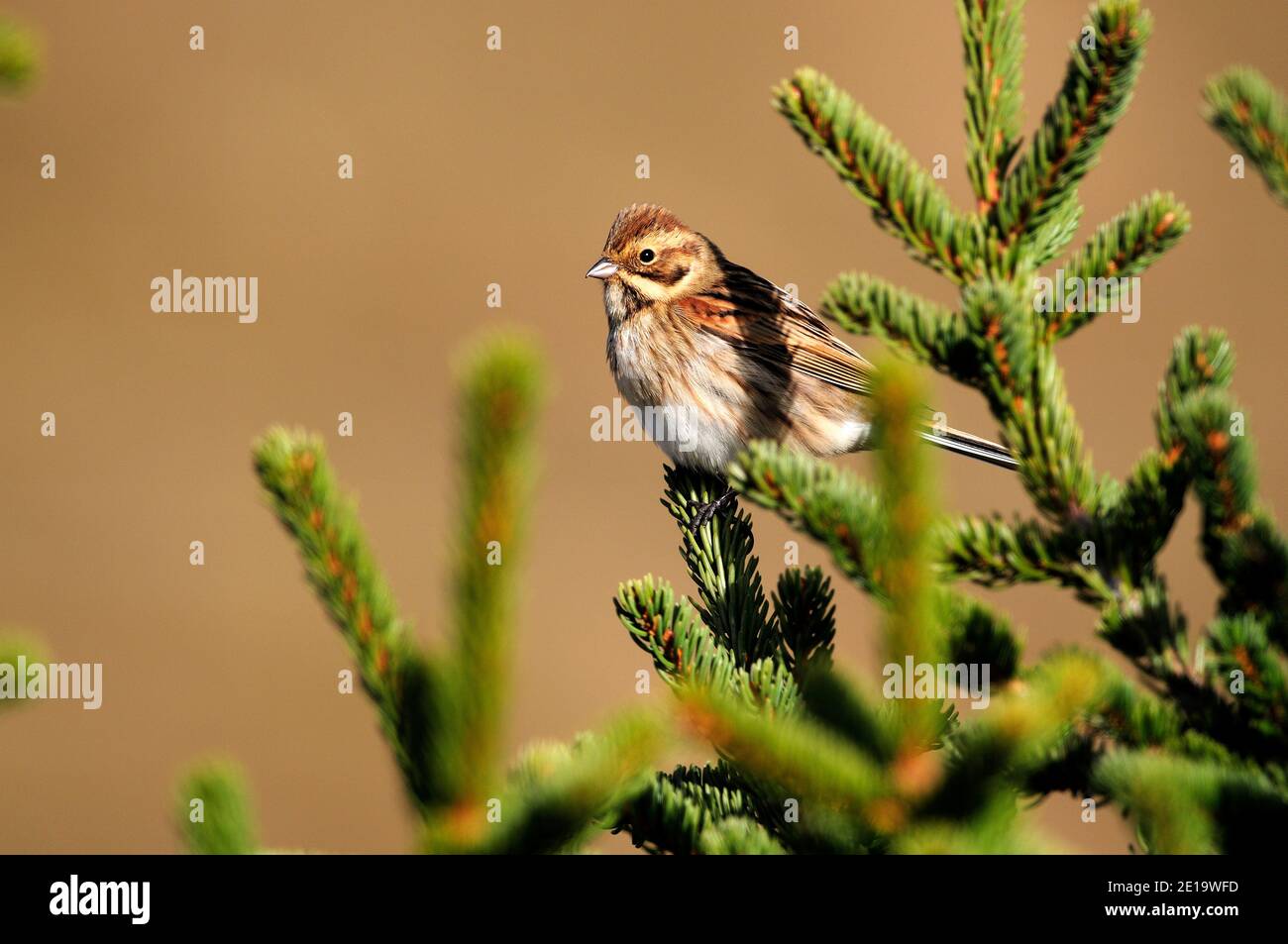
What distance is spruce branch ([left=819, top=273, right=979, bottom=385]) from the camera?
1916 mm

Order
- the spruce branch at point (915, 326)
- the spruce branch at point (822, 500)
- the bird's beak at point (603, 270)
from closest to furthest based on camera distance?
the spruce branch at point (822, 500), the spruce branch at point (915, 326), the bird's beak at point (603, 270)

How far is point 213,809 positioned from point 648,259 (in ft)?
13.0

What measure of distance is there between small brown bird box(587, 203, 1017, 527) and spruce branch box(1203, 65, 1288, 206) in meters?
2.40

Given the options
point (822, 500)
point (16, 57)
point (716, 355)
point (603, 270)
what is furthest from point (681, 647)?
point (603, 270)

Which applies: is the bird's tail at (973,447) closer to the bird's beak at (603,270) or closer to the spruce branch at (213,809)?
the bird's beak at (603,270)

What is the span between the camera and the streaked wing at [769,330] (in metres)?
4.84

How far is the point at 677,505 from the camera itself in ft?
11.6

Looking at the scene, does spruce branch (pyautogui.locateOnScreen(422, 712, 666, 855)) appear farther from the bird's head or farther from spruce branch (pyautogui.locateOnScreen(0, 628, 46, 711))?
the bird's head

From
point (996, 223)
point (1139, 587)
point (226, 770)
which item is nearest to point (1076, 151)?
point (996, 223)

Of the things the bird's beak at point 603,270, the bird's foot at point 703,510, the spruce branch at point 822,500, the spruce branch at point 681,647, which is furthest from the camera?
the bird's beak at point 603,270

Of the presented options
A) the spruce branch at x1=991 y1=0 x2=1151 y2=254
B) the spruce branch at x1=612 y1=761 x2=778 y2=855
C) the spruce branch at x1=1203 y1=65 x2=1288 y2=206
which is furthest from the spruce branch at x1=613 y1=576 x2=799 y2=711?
the spruce branch at x1=1203 y1=65 x2=1288 y2=206

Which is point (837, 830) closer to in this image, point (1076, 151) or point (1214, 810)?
point (1214, 810)

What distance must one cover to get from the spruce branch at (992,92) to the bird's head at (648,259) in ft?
9.46

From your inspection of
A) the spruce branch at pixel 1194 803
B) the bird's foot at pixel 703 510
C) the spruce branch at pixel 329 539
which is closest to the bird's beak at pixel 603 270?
the bird's foot at pixel 703 510
